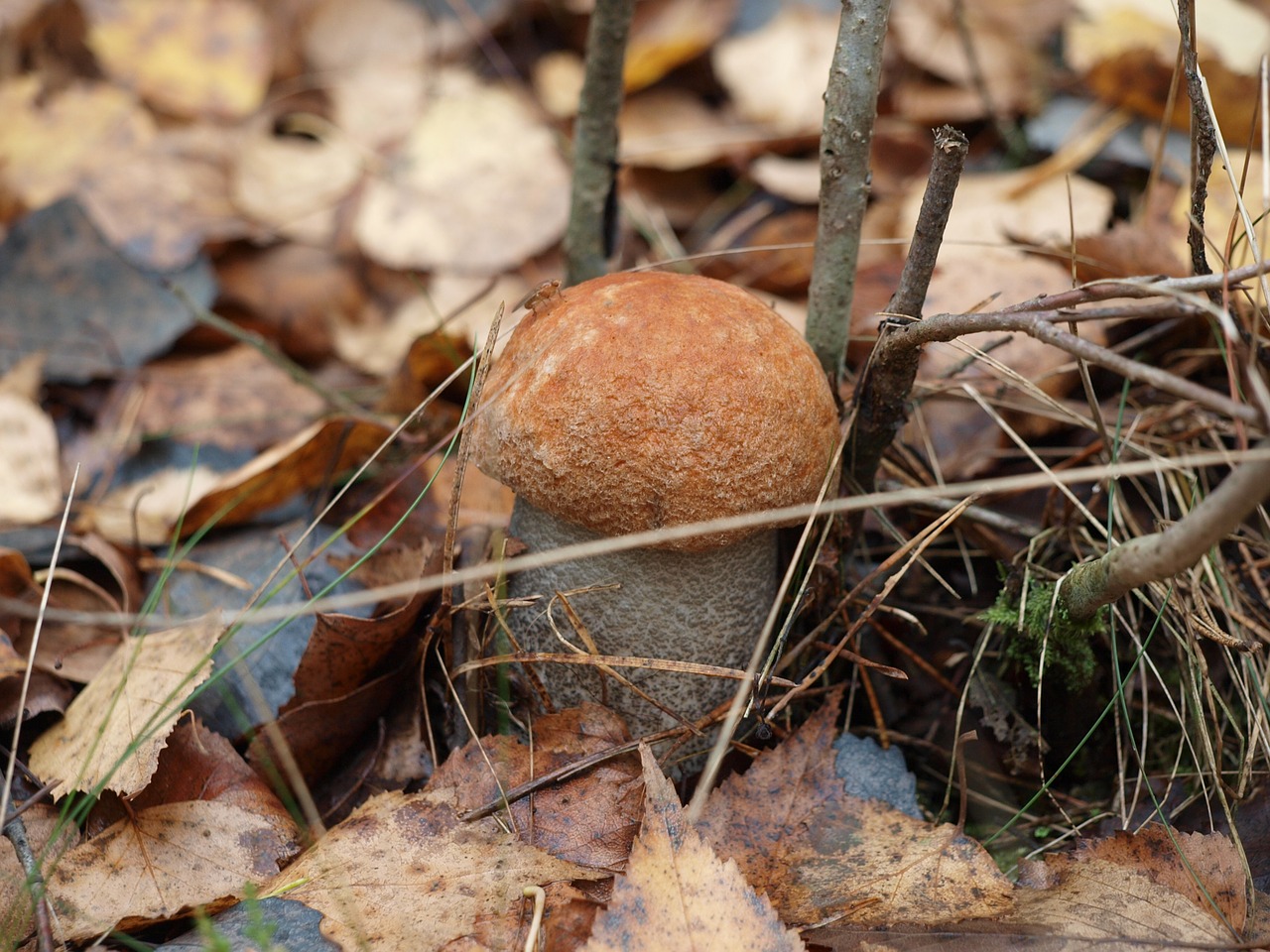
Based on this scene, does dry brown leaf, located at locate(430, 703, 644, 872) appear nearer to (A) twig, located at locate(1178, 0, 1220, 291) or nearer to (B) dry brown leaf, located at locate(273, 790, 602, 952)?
(B) dry brown leaf, located at locate(273, 790, 602, 952)

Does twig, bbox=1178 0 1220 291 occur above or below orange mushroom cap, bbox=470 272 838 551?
above

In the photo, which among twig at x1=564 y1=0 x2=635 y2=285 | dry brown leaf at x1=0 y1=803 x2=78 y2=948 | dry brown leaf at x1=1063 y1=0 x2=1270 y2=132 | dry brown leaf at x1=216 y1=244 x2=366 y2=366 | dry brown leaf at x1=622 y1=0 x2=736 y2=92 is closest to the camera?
dry brown leaf at x1=0 y1=803 x2=78 y2=948

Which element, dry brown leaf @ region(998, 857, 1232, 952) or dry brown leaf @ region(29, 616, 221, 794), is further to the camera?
dry brown leaf @ region(29, 616, 221, 794)

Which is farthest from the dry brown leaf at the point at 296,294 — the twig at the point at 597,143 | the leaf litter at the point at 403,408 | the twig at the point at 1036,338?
the twig at the point at 1036,338

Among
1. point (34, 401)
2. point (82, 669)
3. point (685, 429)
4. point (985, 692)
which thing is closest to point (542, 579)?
point (685, 429)

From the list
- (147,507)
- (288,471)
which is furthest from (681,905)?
(147,507)

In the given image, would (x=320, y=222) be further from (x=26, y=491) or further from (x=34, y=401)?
(x=26, y=491)

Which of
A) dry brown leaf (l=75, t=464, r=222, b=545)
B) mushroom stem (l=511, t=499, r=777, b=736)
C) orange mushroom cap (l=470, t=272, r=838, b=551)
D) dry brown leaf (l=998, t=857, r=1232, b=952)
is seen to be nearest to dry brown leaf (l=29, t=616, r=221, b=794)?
dry brown leaf (l=75, t=464, r=222, b=545)
